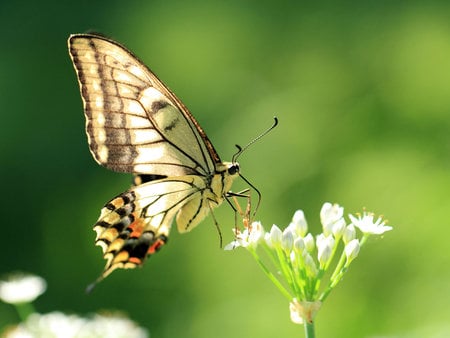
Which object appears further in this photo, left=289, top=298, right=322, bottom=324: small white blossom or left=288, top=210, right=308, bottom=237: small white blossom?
left=288, top=210, right=308, bottom=237: small white blossom

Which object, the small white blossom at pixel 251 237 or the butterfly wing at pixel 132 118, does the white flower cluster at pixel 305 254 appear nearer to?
the small white blossom at pixel 251 237

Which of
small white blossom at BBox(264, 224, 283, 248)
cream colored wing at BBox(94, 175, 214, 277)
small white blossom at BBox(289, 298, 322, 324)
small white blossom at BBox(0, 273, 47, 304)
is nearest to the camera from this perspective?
small white blossom at BBox(289, 298, 322, 324)

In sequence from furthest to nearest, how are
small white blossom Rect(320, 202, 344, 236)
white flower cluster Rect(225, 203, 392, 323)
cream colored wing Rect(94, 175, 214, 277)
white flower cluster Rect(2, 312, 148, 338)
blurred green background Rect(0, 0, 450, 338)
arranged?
blurred green background Rect(0, 0, 450, 338)
cream colored wing Rect(94, 175, 214, 277)
white flower cluster Rect(2, 312, 148, 338)
small white blossom Rect(320, 202, 344, 236)
white flower cluster Rect(225, 203, 392, 323)

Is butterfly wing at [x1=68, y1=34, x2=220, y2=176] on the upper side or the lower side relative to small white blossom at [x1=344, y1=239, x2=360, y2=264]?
upper

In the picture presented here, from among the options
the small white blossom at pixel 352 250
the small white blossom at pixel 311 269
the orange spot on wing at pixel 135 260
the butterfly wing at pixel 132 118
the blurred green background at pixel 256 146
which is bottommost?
the small white blossom at pixel 311 269

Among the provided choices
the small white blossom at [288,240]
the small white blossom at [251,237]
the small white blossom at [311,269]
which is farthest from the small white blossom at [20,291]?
the small white blossom at [311,269]

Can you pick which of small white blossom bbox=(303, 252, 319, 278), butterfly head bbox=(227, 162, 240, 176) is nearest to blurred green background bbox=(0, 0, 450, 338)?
butterfly head bbox=(227, 162, 240, 176)

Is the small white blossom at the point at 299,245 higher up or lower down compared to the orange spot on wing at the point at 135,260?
lower down

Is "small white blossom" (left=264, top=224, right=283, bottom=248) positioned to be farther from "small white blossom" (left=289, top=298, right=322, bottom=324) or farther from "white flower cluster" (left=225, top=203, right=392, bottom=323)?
"small white blossom" (left=289, top=298, right=322, bottom=324)
